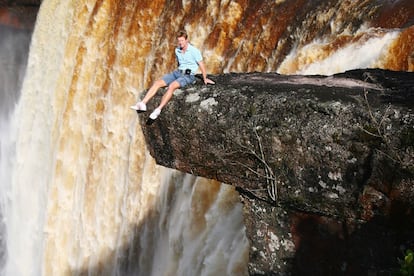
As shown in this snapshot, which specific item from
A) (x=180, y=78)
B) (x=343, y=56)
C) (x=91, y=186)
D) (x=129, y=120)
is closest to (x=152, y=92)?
(x=180, y=78)

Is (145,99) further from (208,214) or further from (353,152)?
(208,214)

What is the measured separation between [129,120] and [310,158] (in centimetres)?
655

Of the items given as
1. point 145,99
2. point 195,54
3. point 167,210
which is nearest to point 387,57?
point 195,54

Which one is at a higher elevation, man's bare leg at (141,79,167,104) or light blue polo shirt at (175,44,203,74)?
light blue polo shirt at (175,44,203,74)

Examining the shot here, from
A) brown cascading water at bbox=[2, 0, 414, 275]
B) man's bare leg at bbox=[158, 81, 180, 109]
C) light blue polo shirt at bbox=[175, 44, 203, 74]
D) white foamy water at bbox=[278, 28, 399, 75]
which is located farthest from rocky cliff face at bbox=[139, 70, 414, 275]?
brown cascading water at bbox=[2, 0, 414, 275]

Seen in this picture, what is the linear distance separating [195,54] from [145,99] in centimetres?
63

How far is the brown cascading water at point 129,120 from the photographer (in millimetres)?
6648

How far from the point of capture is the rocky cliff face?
3.64 metres

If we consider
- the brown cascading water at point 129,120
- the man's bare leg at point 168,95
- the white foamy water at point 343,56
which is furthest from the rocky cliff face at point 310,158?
the brown cascading water at point 129,120

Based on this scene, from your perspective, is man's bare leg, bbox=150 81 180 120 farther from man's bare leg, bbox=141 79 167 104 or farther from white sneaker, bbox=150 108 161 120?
man's bare leg, bbox=141 79 167 104

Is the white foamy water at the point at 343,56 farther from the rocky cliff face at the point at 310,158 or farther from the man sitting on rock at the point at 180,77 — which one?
the man sitting on rock at the point at 180,77

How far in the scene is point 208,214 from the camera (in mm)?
6984

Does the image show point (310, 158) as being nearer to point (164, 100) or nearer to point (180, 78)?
point (164, 100)

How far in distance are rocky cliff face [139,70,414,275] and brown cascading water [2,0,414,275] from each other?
1.64 m
